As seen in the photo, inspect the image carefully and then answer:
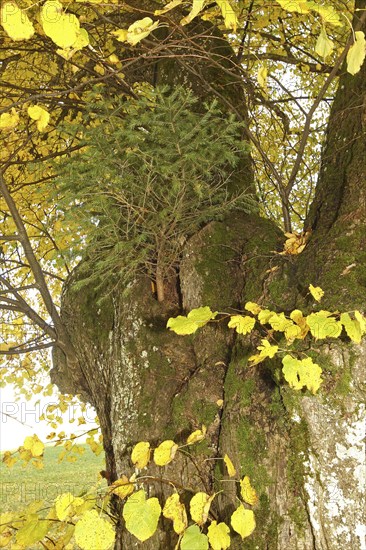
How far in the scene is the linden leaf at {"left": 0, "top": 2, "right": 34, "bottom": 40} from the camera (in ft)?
5.59

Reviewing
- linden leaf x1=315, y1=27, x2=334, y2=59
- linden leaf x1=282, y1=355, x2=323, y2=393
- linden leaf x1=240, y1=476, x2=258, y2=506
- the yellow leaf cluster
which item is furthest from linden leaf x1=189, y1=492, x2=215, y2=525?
linden leaf x1=315, y1=27, x2=334, y2=59

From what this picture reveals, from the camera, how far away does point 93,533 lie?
71.3 inches

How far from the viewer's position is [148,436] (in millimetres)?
2748

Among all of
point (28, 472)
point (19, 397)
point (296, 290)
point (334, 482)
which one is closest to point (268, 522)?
point (334, 482)

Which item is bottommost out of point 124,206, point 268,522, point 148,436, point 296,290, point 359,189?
point 268,522

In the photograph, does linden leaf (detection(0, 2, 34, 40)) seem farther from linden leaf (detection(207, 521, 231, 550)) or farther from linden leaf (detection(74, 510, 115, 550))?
linden leaf (detection(207, 521, 231, 550))

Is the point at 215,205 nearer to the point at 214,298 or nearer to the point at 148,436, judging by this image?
the point at 214,298

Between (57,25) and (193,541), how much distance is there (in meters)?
1.73

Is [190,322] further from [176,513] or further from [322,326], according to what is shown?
[176,513]

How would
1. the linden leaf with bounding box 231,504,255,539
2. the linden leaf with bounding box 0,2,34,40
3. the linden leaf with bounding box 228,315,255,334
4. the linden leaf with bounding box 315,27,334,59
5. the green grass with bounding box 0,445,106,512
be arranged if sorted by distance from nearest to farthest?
the linden leaf with bounding box 0,2,34,40
the linden leaf with bounding box 315,27,334,59
the linden leaf with bounding box 231,504,255,539
the linden leaf with bounding box 228,315,255,334
the green grass with bounding box 0,445,106,512

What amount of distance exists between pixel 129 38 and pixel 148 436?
5.94ft

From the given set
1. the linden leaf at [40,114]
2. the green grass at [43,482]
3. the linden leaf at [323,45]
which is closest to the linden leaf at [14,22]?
the linden leaf at [40,114]

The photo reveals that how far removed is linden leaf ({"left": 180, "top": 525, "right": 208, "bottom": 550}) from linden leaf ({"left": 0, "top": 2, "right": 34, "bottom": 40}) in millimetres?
1693

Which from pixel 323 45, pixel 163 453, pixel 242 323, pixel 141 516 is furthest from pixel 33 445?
pixel 323 45
